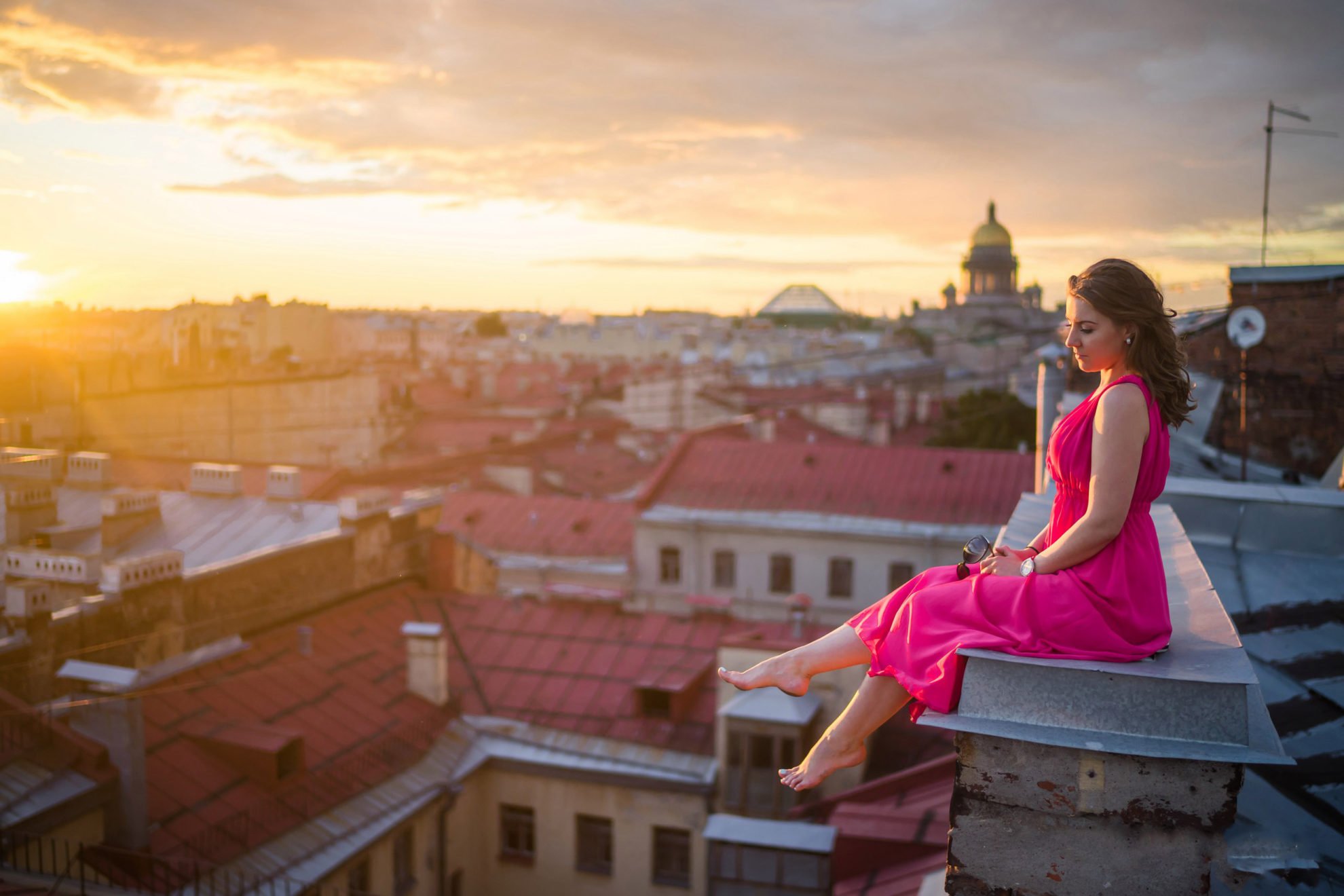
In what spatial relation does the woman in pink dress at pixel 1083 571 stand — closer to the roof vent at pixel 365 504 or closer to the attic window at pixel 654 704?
the attic window at pixel 654 704

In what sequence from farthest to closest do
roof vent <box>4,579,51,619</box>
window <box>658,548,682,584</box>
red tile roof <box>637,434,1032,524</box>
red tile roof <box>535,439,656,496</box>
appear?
red tile roof <box>535,439,656,496</box>, window <box>658,548,682,584</box>, red tile roof <box>637,434,1032,524</box>, roof vent <box>4,579,51,619</box>

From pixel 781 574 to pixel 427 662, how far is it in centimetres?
1207

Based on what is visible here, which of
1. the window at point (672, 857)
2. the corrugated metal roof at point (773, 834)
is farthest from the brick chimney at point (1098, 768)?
the window at point (672, 857)

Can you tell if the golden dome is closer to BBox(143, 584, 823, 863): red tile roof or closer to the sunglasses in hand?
BBox(143, 584, 823, 863): red tile roof

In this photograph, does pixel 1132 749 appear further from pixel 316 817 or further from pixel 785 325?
pixel 785 325

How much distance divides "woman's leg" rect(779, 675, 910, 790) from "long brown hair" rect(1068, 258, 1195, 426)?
3.30 feet

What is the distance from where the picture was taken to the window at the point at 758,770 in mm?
11188

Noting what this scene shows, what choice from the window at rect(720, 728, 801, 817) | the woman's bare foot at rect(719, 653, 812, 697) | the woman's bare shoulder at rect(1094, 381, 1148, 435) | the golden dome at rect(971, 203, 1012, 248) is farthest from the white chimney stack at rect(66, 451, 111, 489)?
the golden dome at rect(971, 203, 1012, 248)

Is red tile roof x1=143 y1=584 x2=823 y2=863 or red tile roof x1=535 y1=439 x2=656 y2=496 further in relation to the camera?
red tile roof x1=535 y1=439 x2=656 y2=496

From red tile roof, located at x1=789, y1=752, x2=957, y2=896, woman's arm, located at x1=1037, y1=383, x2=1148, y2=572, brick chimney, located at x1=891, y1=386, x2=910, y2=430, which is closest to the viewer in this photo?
woman's arm, located at x1=1037, y1=383, x2=1148, y2=572

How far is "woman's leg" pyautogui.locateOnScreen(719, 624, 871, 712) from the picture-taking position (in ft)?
9.38

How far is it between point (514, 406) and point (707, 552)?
19.0 metres

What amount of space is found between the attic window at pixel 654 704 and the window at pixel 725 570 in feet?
35.4

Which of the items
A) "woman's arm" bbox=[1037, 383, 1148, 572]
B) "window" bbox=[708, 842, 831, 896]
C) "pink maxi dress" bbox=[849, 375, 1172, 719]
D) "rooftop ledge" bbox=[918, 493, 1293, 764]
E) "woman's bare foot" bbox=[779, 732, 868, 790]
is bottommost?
"window" bbox=[708, 842, 831, 896]
